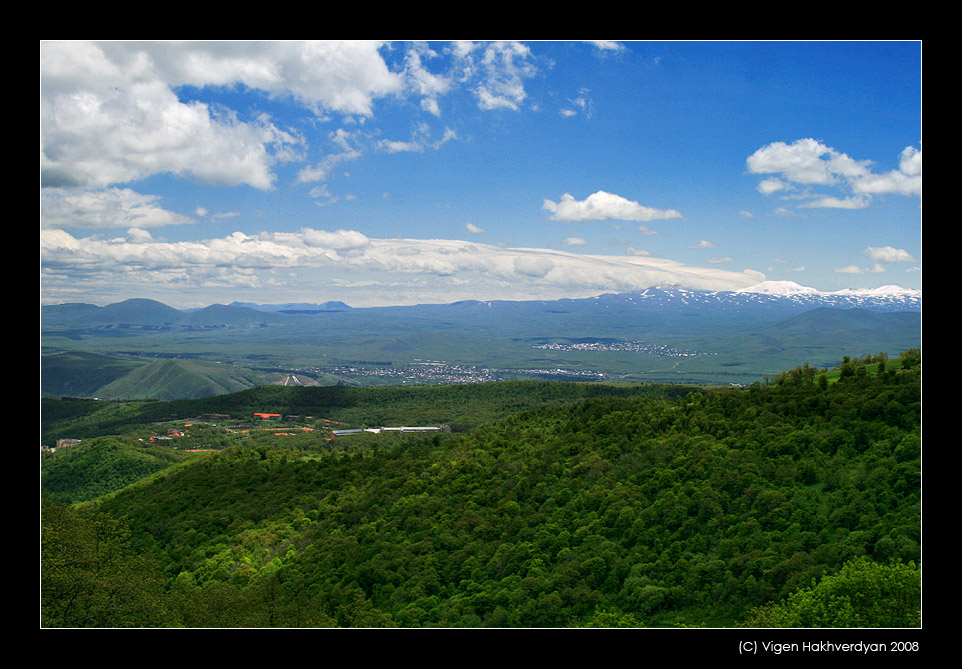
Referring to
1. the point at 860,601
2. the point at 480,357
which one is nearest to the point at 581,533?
the point at 860,601

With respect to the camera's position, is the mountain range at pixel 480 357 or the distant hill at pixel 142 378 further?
the mountain range at pixel 480 357

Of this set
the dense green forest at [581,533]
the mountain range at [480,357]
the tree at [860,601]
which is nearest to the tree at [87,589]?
the dense green forest at [581,533]

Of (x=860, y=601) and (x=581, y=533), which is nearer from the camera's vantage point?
(x=860, y=601)

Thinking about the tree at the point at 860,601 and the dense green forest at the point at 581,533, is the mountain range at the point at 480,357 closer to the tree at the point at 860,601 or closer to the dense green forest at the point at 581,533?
the dense green forest at the point at 581,533

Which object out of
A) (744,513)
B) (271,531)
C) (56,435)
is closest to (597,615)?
(744,513)

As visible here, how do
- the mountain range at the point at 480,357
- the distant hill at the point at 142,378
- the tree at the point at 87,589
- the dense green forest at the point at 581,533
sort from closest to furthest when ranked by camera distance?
the dense green forest at the point at 581,533
the tree at the point at 87,589
the distant hill at the point at 142,378
the mountain range at the point at 480,357

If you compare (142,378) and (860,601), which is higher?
(860,601)

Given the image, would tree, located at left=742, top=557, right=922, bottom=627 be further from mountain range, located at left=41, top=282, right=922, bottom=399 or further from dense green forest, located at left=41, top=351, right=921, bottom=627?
mountain range, located at left=41, top=282, right=922, bottom=399

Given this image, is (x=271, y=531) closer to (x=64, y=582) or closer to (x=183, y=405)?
(x=64, y=582)

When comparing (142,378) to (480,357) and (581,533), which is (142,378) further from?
(581,533)
